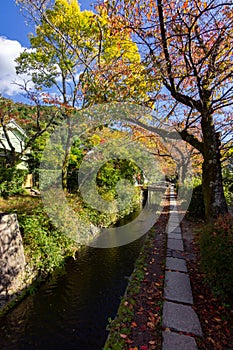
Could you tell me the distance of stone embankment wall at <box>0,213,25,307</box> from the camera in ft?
11.0

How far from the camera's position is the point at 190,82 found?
18.1ft

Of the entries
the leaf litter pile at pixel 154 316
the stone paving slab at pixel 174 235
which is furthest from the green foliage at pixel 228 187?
the leaf litter pile at pixel 154 316

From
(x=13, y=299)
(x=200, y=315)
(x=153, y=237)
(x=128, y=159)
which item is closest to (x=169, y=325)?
(x=200, y=315)

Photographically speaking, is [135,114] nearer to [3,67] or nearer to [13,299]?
[13,299]

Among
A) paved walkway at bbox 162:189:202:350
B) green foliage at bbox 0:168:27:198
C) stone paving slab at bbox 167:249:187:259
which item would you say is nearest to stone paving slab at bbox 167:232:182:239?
stone paving slab at bbox 167:249:187:259

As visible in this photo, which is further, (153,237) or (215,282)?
(153,237)

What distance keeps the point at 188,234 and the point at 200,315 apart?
153 inches

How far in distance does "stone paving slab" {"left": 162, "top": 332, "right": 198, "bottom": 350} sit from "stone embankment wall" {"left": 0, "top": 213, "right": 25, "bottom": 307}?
105 inches

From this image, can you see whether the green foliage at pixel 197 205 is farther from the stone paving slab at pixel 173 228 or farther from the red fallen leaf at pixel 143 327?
the red fallen leaf at pixel 143 327

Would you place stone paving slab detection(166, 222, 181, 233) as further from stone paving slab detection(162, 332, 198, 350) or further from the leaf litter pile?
stone paving slab detection(162, 332, 198, 350)

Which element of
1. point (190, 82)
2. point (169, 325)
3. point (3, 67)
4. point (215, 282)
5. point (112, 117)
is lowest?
point (169, 325)

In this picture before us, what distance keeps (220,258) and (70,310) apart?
2561 mm

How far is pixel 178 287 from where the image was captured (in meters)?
3.30

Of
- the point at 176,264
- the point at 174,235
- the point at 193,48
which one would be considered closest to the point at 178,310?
the point at 176,264
